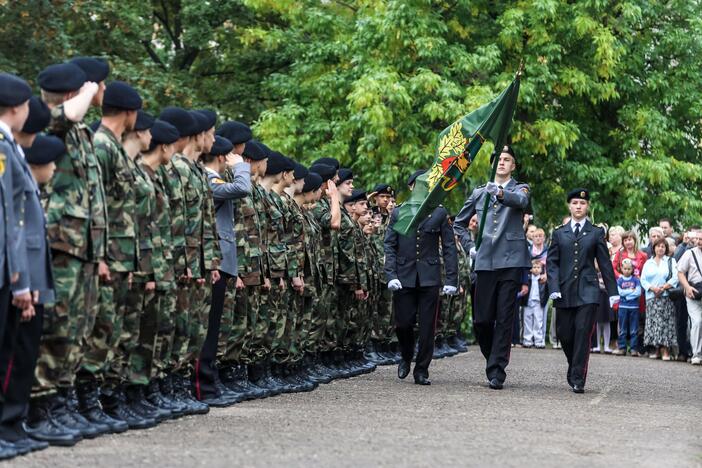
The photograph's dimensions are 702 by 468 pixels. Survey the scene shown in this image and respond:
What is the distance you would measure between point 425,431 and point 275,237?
4024 mm

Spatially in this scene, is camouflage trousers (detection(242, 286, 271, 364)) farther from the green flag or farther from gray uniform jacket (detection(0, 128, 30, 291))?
gray uniform jacket (detection(0, 128, 30, 291))

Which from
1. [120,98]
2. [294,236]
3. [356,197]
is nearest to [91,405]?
[120,98]

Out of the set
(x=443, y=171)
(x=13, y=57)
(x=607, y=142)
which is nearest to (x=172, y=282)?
(x=443, y=171)

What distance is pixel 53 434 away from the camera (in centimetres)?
931

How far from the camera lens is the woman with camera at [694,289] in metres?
23.6

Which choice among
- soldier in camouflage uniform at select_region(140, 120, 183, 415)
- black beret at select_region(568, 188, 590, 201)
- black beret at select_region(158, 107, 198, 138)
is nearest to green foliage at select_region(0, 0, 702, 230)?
black beret at select_region(568, 188, 590, 201)

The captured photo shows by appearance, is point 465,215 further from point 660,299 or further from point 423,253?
point 660,299

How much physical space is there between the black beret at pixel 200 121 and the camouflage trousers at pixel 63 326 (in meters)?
2.70

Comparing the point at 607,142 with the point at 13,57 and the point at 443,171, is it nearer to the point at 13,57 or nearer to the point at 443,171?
the point at 13,57

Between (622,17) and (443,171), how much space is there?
46.0ft

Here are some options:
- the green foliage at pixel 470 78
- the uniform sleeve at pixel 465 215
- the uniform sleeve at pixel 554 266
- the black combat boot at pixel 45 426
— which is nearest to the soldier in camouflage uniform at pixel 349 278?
the uniform sleeve at pixel 465 215

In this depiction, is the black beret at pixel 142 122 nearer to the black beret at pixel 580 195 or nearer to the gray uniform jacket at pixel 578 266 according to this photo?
the gray uniform jacket at pixel 578 266

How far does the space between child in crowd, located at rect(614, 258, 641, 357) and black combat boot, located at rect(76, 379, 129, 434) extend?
17444 mm

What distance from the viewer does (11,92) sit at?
865 cm
